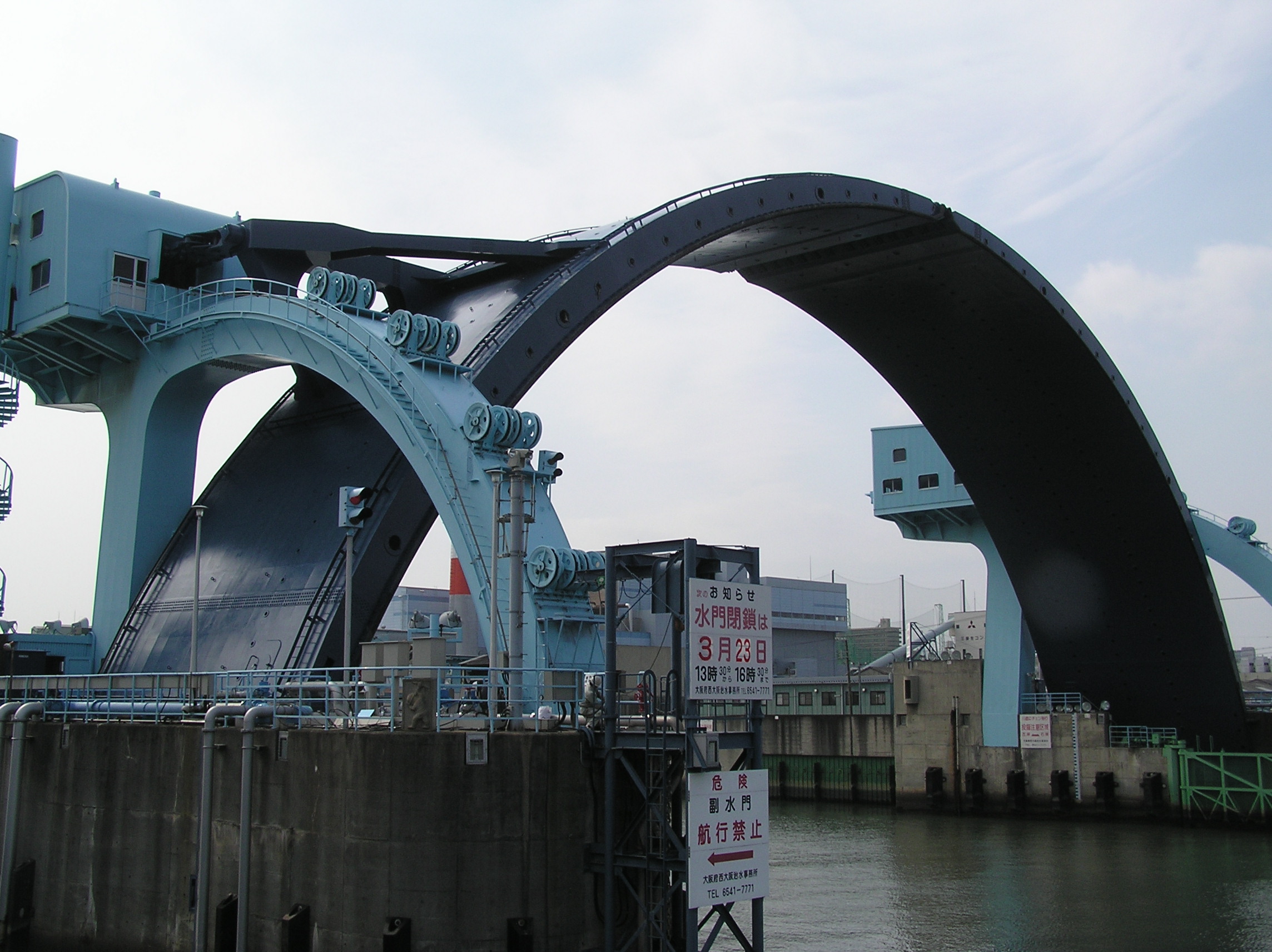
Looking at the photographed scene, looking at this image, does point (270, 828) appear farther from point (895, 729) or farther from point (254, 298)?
point (895, 729)

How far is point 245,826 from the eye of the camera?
2198 centimetres

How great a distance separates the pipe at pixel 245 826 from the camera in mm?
21609

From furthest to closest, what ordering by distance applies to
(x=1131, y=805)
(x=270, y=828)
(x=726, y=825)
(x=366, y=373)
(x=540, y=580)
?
1. (x=1131, y=805)
2. (x=366, y=373)
3. (x=540, y=580)
4. (x=270, y=828)
5. (x=726, y=825)

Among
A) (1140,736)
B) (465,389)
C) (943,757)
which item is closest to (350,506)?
(465,389)

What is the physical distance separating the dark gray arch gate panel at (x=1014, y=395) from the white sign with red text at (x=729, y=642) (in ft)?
65.5

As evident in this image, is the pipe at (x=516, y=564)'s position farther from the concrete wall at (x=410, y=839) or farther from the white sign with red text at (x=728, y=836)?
the white sign with red text at (x=728, y=836)

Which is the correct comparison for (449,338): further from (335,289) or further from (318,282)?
(318,282)

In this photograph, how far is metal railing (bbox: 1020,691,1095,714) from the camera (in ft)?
185

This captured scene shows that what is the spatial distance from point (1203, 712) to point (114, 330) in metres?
47.4

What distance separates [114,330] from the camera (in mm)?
42344

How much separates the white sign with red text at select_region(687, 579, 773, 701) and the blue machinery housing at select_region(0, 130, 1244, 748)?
8.03 meters

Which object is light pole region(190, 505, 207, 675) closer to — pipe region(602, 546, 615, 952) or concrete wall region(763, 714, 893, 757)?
pipe region(602, 546, 615, 952)

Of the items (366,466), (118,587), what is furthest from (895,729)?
(118,587)

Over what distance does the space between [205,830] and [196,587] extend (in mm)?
8443
